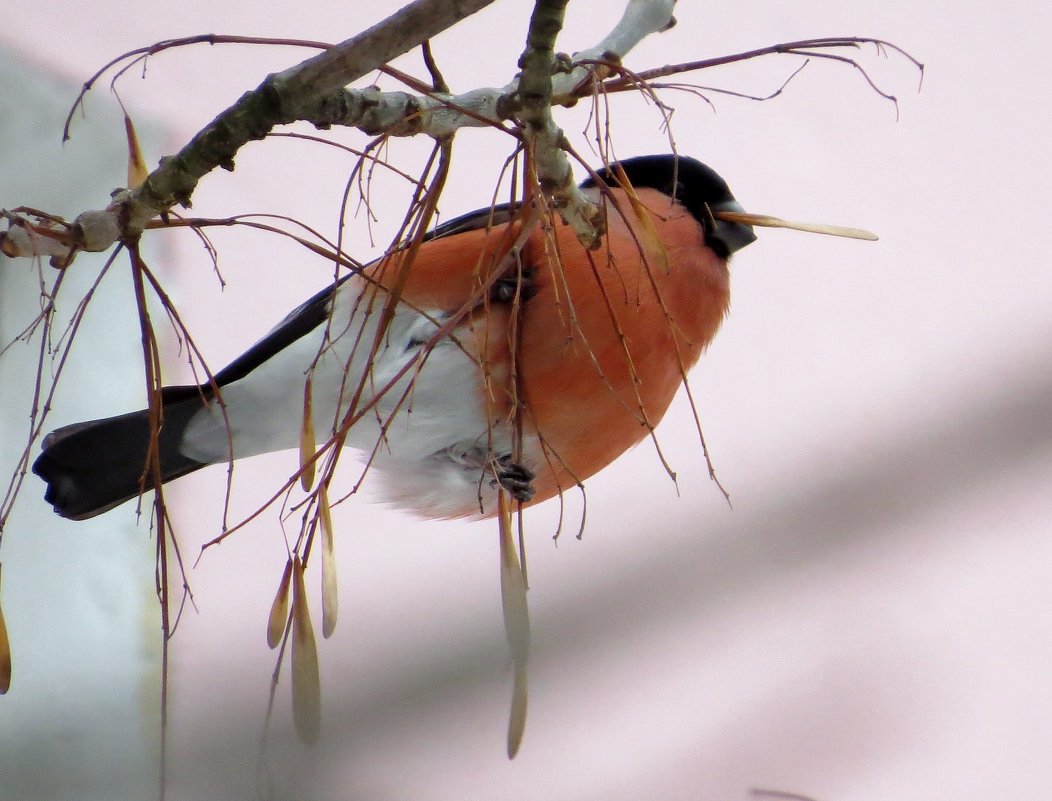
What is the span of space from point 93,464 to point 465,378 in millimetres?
433

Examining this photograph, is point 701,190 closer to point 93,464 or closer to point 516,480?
point 516,480

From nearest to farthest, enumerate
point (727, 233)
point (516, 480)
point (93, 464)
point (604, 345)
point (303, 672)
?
point (303, 672)
point (516, 480)
point (604, 345)
point (93, 464)
point (727, 233)

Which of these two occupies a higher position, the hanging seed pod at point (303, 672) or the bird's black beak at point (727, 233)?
the bird's black beak at point (727, 233)

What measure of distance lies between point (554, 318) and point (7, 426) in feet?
3.70

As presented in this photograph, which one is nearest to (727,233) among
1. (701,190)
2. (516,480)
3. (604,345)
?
(701,190)

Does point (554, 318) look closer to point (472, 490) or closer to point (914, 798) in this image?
point (472, 490)

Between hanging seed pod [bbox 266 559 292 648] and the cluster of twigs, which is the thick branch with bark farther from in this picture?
hanging seed pod [bbox 266 559 292 648]

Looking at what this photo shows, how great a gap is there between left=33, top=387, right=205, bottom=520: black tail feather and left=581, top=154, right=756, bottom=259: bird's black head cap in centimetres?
63

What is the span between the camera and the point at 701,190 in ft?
5.49

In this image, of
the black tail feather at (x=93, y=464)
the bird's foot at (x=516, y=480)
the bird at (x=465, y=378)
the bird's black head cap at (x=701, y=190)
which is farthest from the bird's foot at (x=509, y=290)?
the black tail feather at (x=93, y=464)

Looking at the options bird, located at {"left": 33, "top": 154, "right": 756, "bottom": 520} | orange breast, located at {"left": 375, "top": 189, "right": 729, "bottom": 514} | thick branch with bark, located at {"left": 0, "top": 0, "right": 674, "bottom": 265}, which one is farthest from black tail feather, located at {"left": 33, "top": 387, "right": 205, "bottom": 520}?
thick branch with bark, located at {"left": 0, "top": 0, "right": 674, "bottom": 265}

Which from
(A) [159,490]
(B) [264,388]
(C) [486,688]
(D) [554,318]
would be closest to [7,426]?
(B) [264,388]

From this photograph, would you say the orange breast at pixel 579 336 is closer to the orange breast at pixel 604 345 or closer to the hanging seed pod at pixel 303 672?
the orange breast at pixel 604 345

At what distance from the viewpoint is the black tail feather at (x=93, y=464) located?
1448mm
